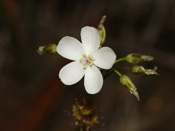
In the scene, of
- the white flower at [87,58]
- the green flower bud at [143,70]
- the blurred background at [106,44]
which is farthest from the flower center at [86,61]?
the blurred background at [106,44]

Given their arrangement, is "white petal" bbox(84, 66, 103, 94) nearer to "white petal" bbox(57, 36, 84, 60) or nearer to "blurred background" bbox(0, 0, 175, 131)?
"white petal" bbox(57, 36, 84, 60)

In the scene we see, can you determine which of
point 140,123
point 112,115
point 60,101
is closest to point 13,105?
point 60,101

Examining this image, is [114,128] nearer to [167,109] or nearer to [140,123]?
[140,123]

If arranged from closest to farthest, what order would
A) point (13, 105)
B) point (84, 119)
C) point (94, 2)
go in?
point (84, 119) → point (13, 105) → point (94, 2)

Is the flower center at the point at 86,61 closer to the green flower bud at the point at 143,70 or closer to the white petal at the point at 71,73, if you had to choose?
the white petal at the point at 71,73

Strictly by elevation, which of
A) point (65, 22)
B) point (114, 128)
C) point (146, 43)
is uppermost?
point (65, 22)

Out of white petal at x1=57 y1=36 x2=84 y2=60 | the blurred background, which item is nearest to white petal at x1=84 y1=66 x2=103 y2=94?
white petal at x1=57 y1=36 x2=84 y2=60

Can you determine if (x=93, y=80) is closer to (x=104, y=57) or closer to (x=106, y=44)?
(x=104, y=57)
